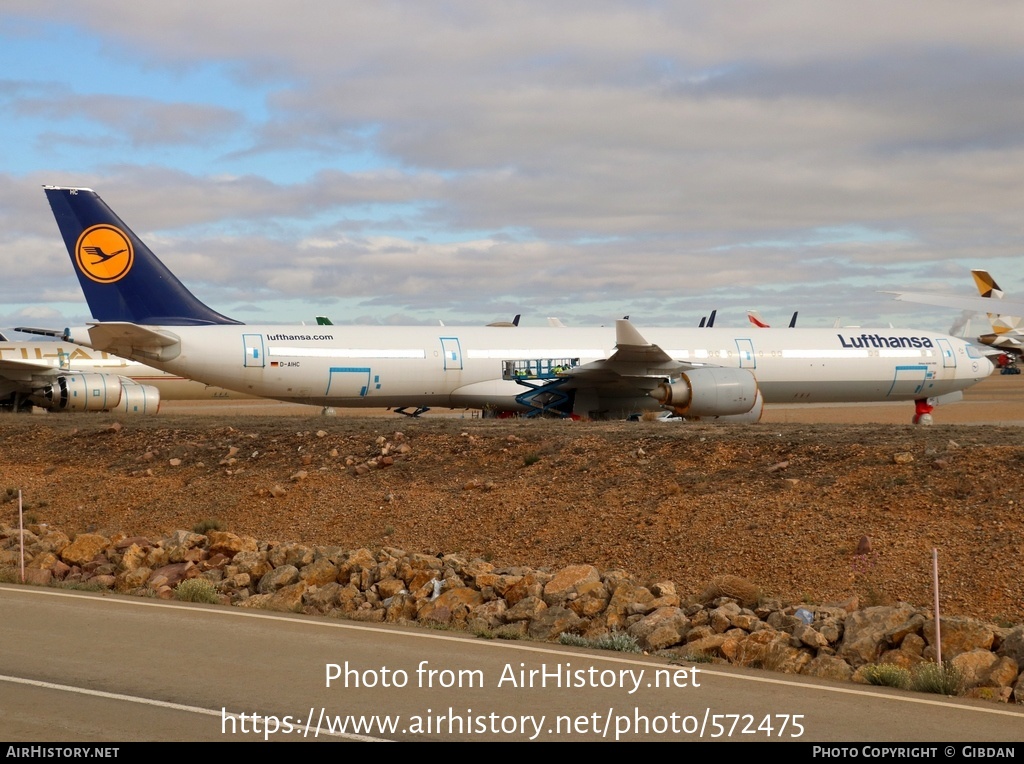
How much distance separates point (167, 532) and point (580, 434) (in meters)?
8.11

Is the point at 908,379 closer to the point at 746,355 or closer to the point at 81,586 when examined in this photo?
the point at 746,355

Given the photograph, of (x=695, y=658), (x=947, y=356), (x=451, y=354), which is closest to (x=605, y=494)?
(x=695, y=658)

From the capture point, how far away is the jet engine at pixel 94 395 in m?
37.9

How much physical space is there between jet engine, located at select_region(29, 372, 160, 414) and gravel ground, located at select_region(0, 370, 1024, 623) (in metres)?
10.5

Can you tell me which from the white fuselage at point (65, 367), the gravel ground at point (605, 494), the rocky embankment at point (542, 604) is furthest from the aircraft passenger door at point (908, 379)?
the white fuselage at point (65, 367)

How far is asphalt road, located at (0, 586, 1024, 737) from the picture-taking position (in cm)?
786

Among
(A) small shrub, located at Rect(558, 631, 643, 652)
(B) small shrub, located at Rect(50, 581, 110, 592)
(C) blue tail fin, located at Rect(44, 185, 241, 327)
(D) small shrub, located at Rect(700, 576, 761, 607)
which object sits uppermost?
(C) blue tail fin, located at Rect(44, 185, 241, 327)

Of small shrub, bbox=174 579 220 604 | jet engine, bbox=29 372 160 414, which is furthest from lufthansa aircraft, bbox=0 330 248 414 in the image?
small shrub, bbox=174 579 220 604

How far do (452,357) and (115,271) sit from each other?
9.68 meters

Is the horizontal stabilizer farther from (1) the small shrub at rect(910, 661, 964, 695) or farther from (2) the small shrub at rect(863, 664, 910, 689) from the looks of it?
(1) the small shrub at rect(910, 661, 964, 695)

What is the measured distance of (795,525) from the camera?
16234 millimetres

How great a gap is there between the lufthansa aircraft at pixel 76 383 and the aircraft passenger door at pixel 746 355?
19466 mm

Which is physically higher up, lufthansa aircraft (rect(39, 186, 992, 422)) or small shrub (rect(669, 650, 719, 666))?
lufthansa aircraft (rect(39, 186, 992, 422))

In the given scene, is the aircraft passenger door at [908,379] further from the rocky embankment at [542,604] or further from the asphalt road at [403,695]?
the asphalt road at [403,695]
